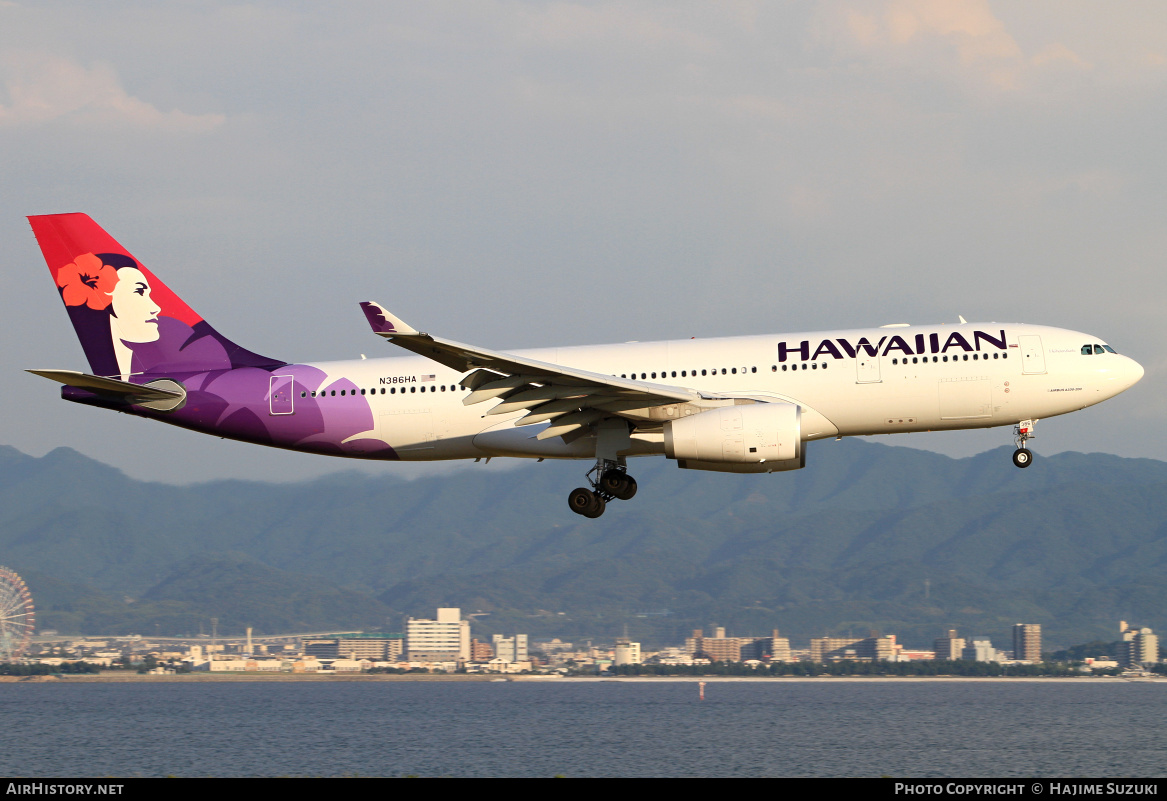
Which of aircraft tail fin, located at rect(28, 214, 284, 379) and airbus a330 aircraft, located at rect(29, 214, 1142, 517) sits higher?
aircraft tail fin, located at rect(28, 214, 284, 379)

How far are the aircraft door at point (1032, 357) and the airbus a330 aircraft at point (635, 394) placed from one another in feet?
0.10

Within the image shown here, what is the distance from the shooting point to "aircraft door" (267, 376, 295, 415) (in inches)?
1340

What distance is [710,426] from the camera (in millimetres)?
30422

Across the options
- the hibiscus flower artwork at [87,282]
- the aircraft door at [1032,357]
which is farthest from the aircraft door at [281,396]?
the aircraft door at [1032,357]

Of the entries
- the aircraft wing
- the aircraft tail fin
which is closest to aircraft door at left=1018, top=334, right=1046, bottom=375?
the aircraft wing

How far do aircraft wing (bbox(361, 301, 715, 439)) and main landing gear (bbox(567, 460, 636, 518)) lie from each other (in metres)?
1.17

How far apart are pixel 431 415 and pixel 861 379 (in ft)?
36.7

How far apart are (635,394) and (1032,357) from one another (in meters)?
10.3

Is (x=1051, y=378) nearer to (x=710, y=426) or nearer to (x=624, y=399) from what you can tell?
(x=710, y=426)

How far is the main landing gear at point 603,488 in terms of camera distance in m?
32.5

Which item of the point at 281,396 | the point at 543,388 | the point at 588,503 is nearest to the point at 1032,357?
the point at 588,503

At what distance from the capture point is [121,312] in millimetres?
36625

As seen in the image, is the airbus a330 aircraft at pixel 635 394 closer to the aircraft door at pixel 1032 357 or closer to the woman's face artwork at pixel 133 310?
the aircraft door at pixel 1032 357

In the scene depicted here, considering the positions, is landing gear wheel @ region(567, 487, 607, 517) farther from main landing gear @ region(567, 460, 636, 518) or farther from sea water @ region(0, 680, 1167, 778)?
sea water @ region(0, 680, 1167, 778)
